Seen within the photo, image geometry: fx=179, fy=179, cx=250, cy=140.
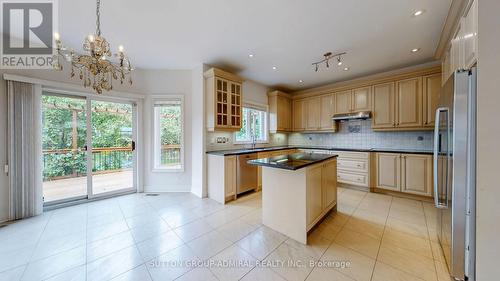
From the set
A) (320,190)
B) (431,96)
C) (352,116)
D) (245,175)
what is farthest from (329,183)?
(431,96)

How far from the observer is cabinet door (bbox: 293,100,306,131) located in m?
5.39

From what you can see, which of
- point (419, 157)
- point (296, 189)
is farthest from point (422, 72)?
point (296, 189)

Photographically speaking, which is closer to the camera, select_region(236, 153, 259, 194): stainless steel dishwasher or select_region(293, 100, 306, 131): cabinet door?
select_region(236, 153, 259, 194): stainless steel dishwasher

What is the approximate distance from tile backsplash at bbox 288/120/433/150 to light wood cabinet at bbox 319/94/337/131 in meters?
0.31

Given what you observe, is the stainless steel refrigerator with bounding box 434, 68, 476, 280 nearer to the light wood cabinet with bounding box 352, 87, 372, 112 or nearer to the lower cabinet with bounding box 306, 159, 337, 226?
the lower cabinet with bounding box 306, 159, 337, 226

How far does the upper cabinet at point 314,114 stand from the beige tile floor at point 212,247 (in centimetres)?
243

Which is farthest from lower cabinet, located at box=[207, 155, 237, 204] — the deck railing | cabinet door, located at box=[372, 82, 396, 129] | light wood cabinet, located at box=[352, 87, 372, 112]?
cabinet door, located at box=[372, 82, 396, 129]

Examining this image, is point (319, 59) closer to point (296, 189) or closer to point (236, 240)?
point (296, 189)

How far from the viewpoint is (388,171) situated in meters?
3.71

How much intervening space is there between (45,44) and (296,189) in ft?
14.0

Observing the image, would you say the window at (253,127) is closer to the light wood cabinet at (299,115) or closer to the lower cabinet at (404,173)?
the light wood cabinet at (299,115)

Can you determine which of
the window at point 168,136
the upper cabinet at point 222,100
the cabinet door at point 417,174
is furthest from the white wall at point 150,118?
the cabinet door at point 417,174

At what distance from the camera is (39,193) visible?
2.87 metres

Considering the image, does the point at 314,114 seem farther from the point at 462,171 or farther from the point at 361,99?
the point at 462,171
